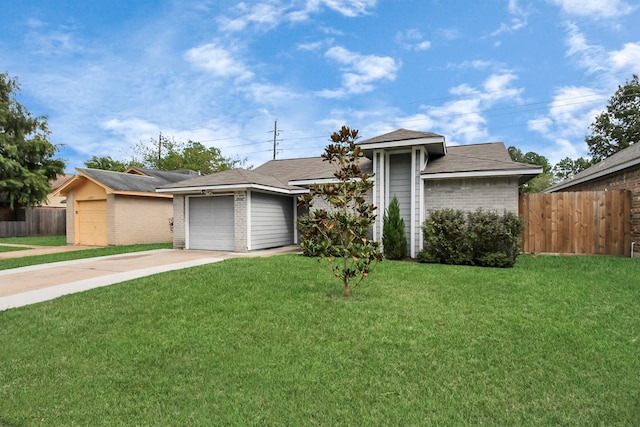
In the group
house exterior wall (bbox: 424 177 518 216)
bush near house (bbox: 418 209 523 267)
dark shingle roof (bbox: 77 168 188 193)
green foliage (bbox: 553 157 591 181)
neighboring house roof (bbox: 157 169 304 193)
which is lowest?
bush near house (bbox: 418 209 523 267)

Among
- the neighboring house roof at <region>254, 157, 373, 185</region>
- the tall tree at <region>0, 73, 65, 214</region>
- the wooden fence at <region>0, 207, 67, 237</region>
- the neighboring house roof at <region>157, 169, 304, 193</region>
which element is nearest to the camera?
the neighboring house roof at <region>157, 169, 304, 193</region>

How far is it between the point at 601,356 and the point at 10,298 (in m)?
Result: 8.63

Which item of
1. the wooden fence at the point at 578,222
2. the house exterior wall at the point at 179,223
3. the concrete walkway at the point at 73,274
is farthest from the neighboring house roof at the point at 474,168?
the house exterior wall at the point at 179,223

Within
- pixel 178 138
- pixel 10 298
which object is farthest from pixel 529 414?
pixel 178 138

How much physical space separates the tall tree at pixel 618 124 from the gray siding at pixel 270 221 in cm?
2749

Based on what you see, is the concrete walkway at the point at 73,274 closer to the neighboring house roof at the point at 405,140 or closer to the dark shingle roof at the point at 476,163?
the neighboring house roof at the point at 405,140

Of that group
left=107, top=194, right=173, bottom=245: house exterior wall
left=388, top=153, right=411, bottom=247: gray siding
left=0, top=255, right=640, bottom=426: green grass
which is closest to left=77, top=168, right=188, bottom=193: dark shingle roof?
left=107, top=194, right=173, bottom=245: house exterior wall

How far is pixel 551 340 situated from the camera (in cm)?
377

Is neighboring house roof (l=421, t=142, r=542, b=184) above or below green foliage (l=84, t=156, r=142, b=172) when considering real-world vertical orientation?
below

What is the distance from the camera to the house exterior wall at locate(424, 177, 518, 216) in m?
9.87

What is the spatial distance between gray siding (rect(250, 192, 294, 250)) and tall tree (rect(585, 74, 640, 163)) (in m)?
27.5

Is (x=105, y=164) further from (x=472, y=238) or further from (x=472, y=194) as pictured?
(x=472, y=238)

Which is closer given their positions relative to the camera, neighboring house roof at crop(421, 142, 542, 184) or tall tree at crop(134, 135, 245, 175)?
neighboring house roof at crop(421, 142, 542, 184)

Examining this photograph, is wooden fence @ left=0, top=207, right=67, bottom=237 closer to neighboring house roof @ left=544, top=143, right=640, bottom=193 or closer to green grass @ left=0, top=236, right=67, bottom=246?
green grass @ left=0, top=236, right=67, bottom=246
